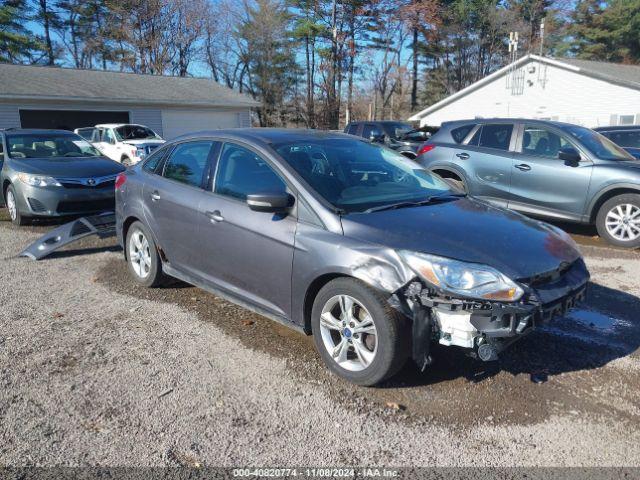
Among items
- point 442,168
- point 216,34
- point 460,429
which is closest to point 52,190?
point 442,168

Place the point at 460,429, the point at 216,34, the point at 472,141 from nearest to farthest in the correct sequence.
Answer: the point at 460,429, the point at 472,141, the point at 216,34

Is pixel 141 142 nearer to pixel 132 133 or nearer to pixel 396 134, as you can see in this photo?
pixel 132 133

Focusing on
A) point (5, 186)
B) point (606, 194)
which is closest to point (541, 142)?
point (606, 194)

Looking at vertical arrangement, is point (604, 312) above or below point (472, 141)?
below

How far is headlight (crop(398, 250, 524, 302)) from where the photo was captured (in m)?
3.12

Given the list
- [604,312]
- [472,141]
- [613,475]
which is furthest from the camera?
[472,141]

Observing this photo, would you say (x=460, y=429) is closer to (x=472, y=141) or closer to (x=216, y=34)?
(x=472, y=141)

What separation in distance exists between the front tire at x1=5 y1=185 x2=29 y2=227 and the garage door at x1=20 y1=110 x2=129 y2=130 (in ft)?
Answer: 57.8

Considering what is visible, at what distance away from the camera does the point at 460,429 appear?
10.1 ft

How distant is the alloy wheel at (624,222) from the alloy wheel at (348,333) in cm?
538

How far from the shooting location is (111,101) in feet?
79.6

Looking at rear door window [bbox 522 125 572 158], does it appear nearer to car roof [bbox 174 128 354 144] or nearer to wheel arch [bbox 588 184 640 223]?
wheel arch [bbox 588 184 640 223]

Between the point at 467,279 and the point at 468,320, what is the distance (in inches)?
9.2

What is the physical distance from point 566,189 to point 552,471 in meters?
5.69
